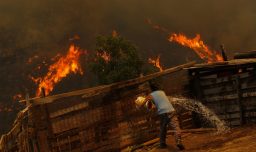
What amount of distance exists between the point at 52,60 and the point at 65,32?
8883mm

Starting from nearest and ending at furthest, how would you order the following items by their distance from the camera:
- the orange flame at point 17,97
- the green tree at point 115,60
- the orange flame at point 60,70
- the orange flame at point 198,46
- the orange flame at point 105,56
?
the green tree at point 115,60, the orange flame at point 105,56, the orange flame at point 17,97, the orange flame at point 60,70, the orange flame at point 198,46

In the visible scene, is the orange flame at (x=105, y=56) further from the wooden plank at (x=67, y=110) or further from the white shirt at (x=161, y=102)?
the white shirt at (x=161, y=102)

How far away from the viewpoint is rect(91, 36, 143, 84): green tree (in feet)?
104

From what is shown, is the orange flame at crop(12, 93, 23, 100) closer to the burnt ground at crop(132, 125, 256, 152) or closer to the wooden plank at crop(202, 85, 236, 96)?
the wooden plank at crop(202, 85, 236, 96)

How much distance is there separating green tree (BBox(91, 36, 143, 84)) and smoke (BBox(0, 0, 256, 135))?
49.2ft

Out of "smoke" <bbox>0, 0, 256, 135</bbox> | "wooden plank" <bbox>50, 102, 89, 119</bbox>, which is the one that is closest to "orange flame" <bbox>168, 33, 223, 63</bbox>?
"smoke" <bbox>0, 0, 256, 135</bbox>

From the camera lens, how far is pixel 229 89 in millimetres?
15281

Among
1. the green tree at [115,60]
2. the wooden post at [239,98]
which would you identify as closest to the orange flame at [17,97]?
the green tree at [115,60]

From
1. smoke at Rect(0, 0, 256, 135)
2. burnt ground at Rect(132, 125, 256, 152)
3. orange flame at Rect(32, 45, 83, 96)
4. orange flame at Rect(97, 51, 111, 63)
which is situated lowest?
burnt ground at Rect(132, 125, 256, 152)

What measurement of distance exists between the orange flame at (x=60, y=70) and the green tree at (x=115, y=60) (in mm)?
15804

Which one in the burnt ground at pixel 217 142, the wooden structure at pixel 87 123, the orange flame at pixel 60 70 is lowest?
the burnt ground at pixel 217 142

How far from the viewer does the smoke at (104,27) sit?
166 feet

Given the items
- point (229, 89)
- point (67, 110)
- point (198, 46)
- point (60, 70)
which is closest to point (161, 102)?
point (67, 110)

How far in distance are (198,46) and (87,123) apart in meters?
50.8
